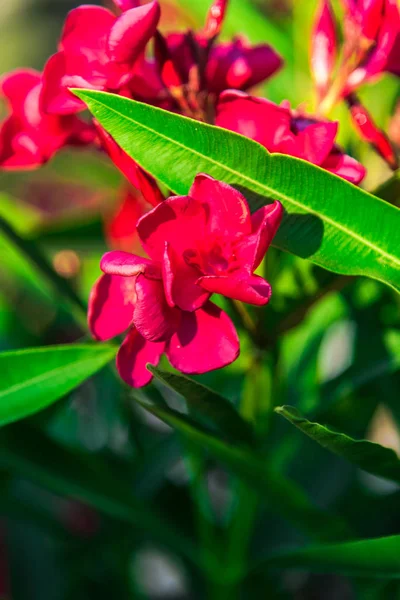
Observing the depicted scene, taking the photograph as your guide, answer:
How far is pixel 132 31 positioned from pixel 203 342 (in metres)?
0.24

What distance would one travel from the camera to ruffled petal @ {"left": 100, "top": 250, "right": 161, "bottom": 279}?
568mm

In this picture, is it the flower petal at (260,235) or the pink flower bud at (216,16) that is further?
the pink flower bud at (216,16)

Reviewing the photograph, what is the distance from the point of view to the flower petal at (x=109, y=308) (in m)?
0.65

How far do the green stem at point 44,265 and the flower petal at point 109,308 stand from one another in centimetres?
17

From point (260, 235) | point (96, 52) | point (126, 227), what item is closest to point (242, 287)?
point (260, 235)

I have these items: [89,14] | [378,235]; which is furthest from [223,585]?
[89,14]

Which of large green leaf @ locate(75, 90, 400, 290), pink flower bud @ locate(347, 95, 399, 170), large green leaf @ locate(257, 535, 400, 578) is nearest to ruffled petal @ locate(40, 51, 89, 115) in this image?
large green leaf @ locate(75, 90, 400, 290)

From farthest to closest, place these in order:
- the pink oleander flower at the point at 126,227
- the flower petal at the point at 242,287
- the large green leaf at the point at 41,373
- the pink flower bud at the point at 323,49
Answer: the pink oleander flower at the point at 126,227, the pink flower bud at the point at 323,49, the large green leaf at the point at 41,373, the flower petal at the point at 242,287

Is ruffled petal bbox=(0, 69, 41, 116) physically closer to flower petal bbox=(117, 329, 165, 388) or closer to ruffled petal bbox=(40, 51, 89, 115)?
ruffled petal bbox=(40, 51, 89, 115)

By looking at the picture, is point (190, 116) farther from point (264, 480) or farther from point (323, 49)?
point (264, 480)

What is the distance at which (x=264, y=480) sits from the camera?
0.77 metres

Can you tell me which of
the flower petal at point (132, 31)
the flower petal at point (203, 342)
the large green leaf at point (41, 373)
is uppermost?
the flower petal at point (132, 31)

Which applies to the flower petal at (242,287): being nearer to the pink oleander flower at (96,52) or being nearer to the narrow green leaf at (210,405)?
the narrow green leaf at (210,405)

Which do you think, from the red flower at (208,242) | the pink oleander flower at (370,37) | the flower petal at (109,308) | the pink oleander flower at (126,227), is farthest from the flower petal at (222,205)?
the pink oleander flower at (126,227)
